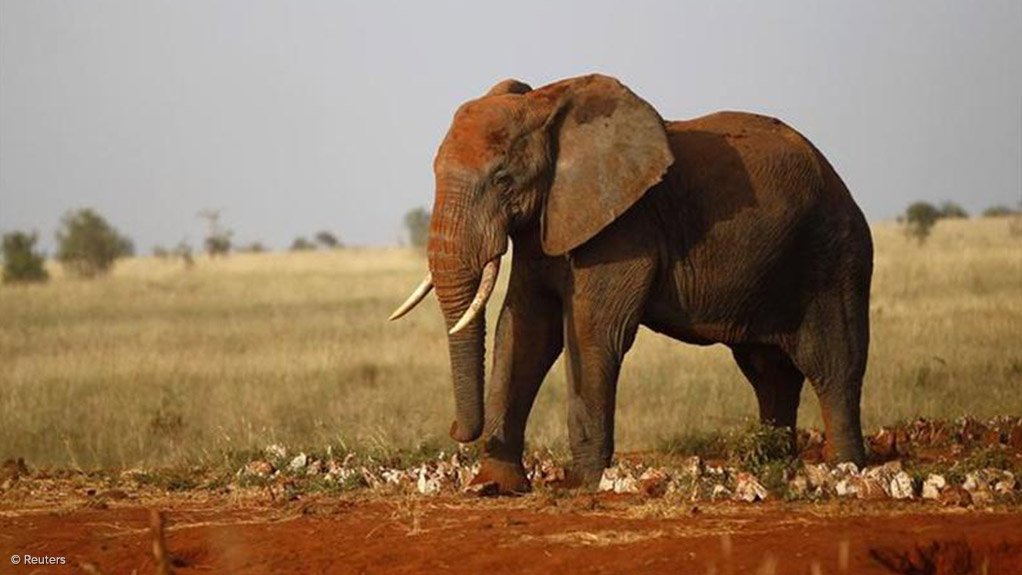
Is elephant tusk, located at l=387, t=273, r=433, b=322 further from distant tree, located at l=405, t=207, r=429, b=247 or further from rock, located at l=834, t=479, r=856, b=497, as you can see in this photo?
distant tree, located at l=405, t=207, r=429, b=247

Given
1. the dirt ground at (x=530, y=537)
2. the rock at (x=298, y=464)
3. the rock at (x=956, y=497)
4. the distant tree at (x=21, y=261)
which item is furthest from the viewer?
the distant tree at (x=21, y=261)

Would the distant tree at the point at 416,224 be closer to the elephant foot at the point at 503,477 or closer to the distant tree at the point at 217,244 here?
the distant tree at the point at 217,244

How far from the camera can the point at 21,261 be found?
4388 cm

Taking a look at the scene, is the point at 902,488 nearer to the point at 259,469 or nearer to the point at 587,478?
the point at 587,478

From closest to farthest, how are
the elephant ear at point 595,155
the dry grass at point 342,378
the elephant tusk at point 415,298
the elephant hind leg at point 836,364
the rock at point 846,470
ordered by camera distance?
the rock at point 846,470 → the elephant tusk at point 415,298 → the elephant ear at point 595,155 → the elephant hind leg at point 836,364 → the dry grass at point 342,378

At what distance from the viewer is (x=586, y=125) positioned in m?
10.5

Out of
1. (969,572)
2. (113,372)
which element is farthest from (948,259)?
(969,572)

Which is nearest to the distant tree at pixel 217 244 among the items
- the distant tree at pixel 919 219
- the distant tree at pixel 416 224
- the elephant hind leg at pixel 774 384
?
the distant tree at pixel 416 224

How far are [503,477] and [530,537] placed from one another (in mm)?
2200

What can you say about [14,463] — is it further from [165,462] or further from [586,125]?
[586,125]

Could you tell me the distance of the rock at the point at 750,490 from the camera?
30.3 feet

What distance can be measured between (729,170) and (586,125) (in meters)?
1.03

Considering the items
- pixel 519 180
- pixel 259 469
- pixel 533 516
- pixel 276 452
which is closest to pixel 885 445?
pixel 519 180

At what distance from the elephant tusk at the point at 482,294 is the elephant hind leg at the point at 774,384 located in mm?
2540
